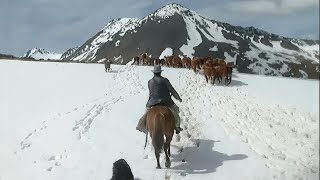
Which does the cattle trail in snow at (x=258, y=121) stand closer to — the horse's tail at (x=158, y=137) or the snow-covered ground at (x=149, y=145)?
the snow-covered ground at (x=149, y=145)

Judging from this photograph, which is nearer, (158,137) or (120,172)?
(120,172)

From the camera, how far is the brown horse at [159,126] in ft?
31.3

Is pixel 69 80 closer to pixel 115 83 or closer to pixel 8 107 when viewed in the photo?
pixel 115 83

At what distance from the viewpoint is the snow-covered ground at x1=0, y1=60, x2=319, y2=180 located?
387 inches

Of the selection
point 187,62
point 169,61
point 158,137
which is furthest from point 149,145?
point 169,61

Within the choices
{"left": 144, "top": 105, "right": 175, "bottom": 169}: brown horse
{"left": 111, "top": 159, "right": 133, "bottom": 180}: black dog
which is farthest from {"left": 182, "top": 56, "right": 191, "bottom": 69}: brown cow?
{"left": 111, "top": 159, "right": 133, "bottom": 180}: black dog

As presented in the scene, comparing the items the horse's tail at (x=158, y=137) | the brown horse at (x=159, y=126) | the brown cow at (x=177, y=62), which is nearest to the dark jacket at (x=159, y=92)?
the brown horse at (x=159, y=126)

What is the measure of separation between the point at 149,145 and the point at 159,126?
8.41 ft

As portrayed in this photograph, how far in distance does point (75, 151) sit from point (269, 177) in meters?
5.03

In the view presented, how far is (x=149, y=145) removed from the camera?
12008mm

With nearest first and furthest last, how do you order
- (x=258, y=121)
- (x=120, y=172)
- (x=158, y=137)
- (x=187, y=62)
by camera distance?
1. (x=120, y=172)
2. (x=158, y=137)
3. (x=258, y=121)
4. (x=187, y=62)

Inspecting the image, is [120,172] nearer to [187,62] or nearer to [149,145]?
[149,145]

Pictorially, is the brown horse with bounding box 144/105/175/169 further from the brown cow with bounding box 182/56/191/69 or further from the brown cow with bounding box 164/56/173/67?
the brown cow with bounding box 164/56/173/67

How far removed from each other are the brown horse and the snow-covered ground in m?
0.57
